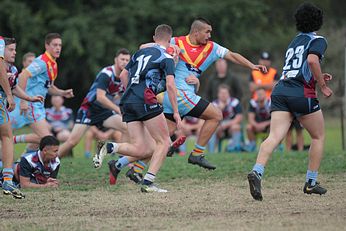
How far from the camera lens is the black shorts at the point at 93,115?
14719mm

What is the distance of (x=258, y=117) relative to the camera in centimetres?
1859

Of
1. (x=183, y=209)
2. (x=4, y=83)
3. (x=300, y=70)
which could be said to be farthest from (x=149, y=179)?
(x=300, y=70)

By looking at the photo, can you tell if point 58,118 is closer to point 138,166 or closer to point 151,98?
point 138,166

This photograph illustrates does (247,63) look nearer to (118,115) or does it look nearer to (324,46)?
(324,46)

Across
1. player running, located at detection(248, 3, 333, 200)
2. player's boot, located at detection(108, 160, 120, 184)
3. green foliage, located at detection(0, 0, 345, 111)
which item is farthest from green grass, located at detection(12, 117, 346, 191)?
green foliage, located at detection(0, 0, 345, 111)

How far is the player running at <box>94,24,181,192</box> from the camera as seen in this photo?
10.3 m

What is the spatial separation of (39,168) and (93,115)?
11.2 ft

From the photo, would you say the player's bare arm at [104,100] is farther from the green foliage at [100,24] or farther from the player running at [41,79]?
the green foliage at [100,24]

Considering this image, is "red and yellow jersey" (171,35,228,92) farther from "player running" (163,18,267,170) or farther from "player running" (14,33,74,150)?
"player running" (14,33,74,150)

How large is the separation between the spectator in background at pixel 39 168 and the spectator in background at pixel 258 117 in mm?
7558

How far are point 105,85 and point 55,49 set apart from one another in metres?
1.28

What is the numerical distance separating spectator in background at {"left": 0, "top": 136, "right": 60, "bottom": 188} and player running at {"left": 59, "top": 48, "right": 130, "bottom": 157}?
2.75m

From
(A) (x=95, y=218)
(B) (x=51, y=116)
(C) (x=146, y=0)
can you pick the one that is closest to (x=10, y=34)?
(C) (x=146, y=0)

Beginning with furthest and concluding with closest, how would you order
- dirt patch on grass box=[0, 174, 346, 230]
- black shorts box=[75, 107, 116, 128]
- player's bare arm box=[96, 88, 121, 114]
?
black shorts box=[75, 107, 116, 128] → player's bare arm box=[96, 88, 121, 114] → dirt patch on grass box=[0, 174, 346, 230]
